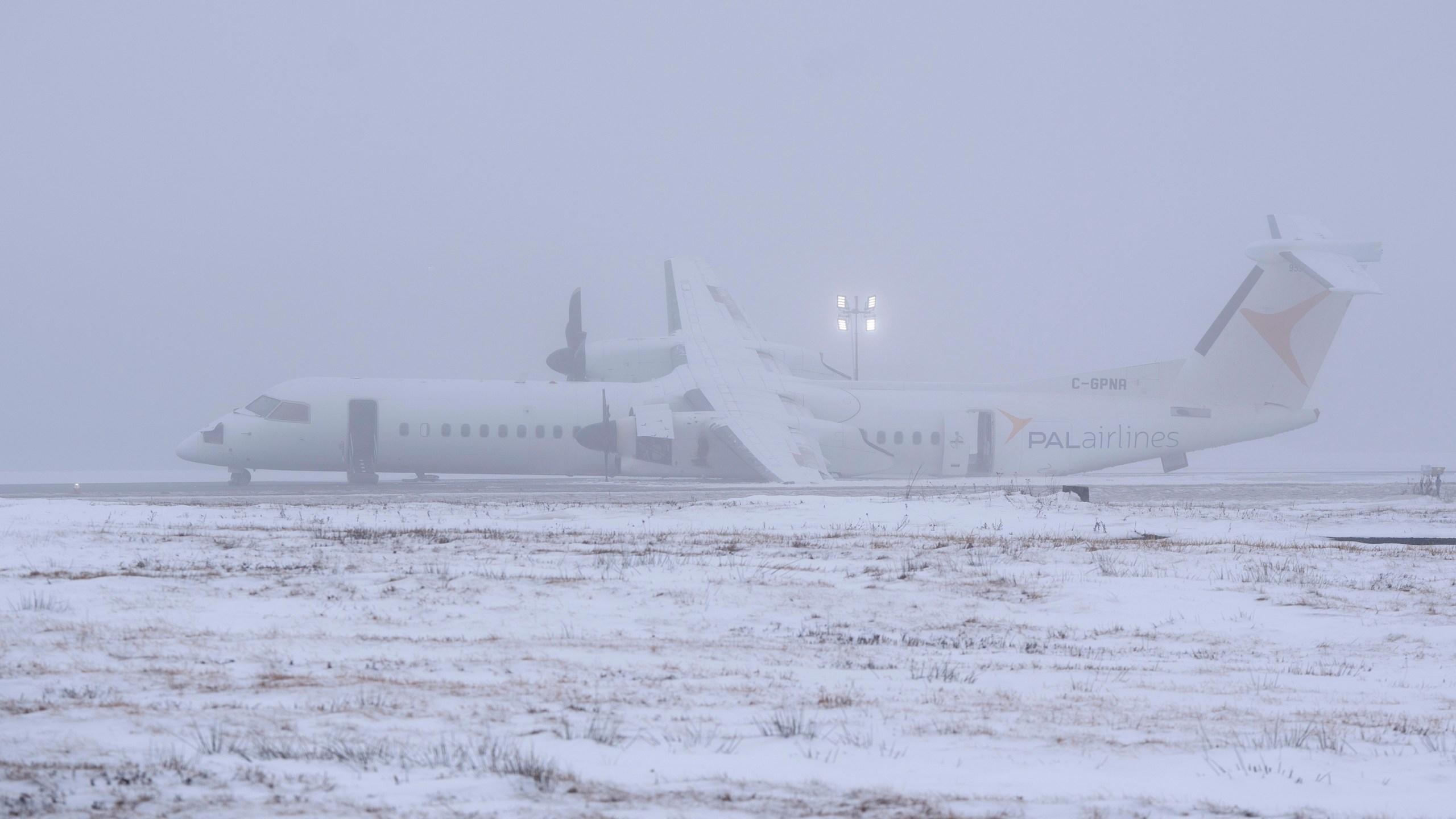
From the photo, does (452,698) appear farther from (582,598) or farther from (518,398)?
(518,398)

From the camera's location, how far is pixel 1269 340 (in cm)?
3822

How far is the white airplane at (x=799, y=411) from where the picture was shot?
34719mm

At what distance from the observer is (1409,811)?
4.76 meters

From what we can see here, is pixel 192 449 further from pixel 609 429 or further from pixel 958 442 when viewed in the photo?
pixel 958 442

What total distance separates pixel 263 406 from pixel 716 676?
3156 centimetres

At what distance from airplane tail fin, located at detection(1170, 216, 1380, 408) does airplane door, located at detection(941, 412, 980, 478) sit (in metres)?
7.39

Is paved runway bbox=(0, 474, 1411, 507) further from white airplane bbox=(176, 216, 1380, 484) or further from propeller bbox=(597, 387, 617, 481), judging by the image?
white airplane bbox=(176, 216, 1380, 484)

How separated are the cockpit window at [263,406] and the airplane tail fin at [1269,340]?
29392 millimetres

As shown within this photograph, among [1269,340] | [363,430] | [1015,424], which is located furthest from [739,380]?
[1269,340]

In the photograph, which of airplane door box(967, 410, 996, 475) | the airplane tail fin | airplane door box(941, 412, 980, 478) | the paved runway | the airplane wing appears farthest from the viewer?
the airplane tail fin

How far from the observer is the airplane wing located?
3122 cm

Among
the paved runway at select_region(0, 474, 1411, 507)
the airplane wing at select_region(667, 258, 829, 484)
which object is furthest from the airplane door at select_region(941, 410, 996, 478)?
the airplane wing at select_region(667, 258, 829, 484)

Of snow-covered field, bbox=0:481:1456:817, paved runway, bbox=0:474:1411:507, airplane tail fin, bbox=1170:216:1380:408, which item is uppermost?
airplane tail fin, bbox=1170:216:1380:408

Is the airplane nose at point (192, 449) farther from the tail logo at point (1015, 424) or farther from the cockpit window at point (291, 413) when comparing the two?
the tail logo at point (1015, 424)
